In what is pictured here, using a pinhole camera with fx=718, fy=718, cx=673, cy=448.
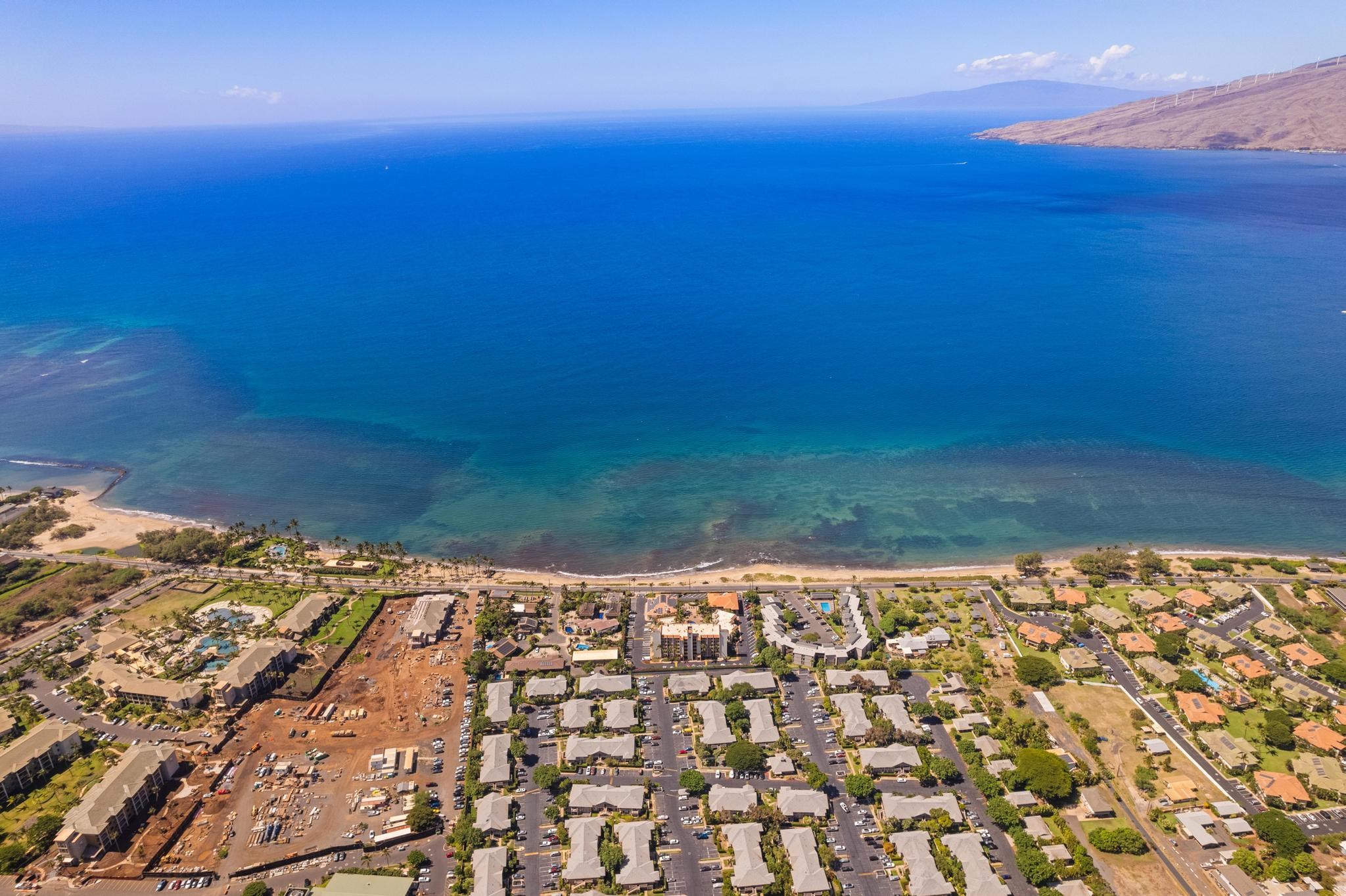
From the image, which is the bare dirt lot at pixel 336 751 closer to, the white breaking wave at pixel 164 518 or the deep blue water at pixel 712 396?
the deep blue water at pixel 712 396

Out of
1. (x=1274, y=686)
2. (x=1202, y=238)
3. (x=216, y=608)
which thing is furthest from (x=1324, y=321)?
(x=216, y=608)

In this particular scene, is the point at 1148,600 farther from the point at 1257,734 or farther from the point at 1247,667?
the point at 1257,734

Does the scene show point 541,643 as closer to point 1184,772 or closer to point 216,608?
point 216,608

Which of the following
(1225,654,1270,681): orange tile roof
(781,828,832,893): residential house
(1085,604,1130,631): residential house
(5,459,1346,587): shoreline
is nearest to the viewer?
(781,828,832,893): residential house

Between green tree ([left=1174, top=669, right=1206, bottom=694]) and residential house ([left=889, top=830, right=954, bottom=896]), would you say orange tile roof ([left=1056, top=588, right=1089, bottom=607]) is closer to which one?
green tree ([left=1174, top=669, right=1206, bottom=694])

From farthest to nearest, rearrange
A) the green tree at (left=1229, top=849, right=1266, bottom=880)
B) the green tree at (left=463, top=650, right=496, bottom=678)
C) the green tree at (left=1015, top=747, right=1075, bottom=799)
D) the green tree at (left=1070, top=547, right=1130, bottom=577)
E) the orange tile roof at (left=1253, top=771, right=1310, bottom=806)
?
the green tree at (left=1070, top=547, right=1130, bottom=577), the green tree at (left=463, top=650, right=496, bottom=678), the green tree at (left=1015, top=747, right=1075, bottom=799), the orange tile roof at (left=1253, top=771, right=1310, bottom=806), the green tree at (left=1229, top=849, right=1266, bottom=880)

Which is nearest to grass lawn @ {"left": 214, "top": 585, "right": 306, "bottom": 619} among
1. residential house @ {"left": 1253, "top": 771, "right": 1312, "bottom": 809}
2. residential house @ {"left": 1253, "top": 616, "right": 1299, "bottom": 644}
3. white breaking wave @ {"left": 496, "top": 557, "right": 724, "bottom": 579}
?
white breaking wave @ {"left": 496, "top": 557, "right": 724, "bottom": 579}
